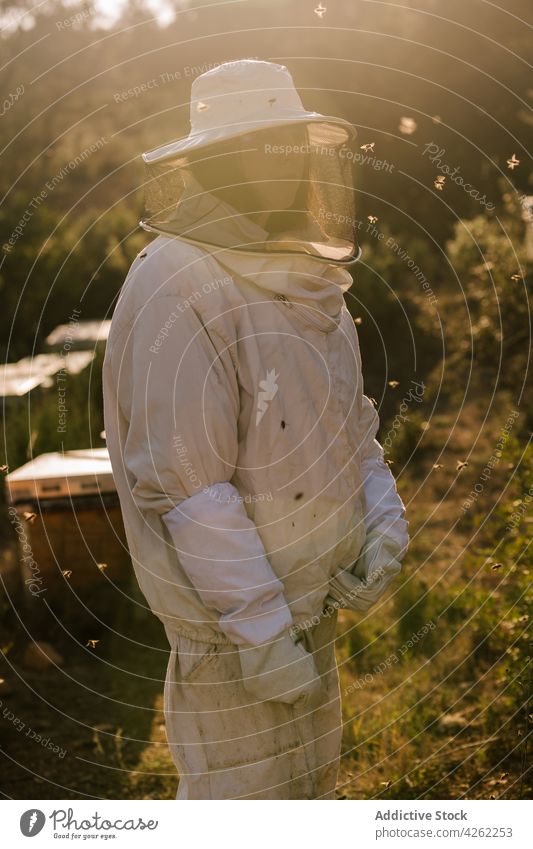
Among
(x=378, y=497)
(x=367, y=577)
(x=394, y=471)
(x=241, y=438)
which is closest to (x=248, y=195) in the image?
(x=241, y=438)

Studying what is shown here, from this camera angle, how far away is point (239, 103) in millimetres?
2773

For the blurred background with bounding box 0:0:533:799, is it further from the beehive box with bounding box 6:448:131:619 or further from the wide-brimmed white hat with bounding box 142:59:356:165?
the wide-brimmed white hat with bounding box 142:59:356:165

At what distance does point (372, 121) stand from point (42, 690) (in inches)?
490

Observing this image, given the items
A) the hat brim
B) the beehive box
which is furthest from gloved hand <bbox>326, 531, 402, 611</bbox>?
the beehive box

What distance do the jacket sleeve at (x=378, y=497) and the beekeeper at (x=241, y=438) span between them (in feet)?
0.30

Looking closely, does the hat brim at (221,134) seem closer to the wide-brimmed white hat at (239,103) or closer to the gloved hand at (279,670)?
the wide-brimmed white hat at (239,103)

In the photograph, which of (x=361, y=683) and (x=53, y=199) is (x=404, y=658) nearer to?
(x=361, y=683)

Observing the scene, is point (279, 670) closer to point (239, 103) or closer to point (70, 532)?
point (239, 103)

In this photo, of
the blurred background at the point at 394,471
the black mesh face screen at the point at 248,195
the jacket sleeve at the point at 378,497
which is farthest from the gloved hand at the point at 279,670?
the blurred background at the point at 394,471

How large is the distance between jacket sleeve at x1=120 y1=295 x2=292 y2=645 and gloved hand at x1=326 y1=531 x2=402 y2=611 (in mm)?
385

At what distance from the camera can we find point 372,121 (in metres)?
16.0

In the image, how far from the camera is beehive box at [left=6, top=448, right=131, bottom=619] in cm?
589

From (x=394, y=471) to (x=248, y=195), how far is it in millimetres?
6729
